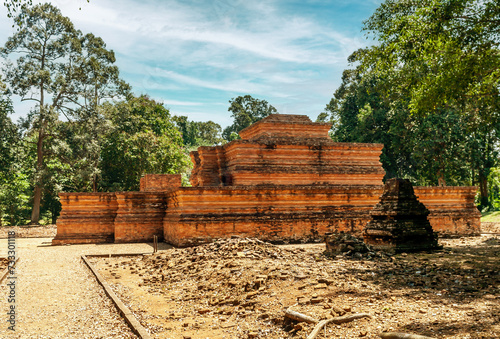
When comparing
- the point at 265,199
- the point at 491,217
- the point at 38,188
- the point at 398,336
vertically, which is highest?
the point at 38,188

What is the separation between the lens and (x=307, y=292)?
622cm

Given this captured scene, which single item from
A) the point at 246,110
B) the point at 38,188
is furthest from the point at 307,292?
the point at 246,110

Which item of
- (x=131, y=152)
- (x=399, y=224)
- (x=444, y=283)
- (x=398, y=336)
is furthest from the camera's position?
(x=131, y=152)

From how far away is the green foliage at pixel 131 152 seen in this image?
31.3 metres

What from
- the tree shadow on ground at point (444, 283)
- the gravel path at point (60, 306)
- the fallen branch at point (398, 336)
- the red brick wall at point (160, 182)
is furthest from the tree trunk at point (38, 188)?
the fallen branch at point (398, 336)

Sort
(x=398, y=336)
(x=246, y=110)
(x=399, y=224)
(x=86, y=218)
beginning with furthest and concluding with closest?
(x=246, y=110) < (x=86, y=218) < (x=399, y=224) < (x=398, y=336)

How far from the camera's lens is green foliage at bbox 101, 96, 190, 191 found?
1234 inches

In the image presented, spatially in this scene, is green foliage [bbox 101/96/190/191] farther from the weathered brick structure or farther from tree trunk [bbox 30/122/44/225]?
the weathered brick structure

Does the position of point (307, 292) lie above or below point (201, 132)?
below

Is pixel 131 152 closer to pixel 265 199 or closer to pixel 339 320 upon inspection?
pixel 265 199

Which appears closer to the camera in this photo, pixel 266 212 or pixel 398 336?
pixel 398 336

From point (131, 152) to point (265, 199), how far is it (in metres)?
18.9

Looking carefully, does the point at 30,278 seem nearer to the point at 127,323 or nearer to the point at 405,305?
the point at 127,323

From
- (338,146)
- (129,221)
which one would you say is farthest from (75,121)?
(338,146)
